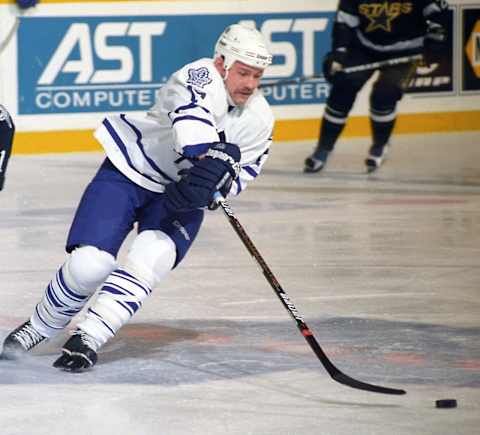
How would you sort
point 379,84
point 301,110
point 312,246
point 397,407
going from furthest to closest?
point 301,110, point 379,84, point 312,246, point 397,407

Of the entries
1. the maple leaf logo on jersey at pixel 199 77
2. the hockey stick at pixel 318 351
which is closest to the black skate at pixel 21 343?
the hockey stick at pixel 318 351

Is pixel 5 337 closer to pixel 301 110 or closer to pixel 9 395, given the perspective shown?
pixel 9 395

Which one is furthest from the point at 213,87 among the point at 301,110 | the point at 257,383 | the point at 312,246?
the point at 301,110

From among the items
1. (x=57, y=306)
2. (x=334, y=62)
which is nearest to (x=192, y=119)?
(x=57, y=306)

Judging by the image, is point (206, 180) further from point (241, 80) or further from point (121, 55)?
point (121, 55)

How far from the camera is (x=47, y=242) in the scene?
5828 millimetres

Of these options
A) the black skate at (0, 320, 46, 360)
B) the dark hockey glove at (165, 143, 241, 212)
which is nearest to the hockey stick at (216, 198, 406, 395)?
the dark hockey glove at (165, 143, 241, 212)

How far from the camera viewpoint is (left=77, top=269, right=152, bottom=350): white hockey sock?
3.66 meters

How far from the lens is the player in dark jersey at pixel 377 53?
8094 millimetres

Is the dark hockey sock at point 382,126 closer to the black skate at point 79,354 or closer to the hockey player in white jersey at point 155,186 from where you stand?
the hockey player in white jersey at point 155,186

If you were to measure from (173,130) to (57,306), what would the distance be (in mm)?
543

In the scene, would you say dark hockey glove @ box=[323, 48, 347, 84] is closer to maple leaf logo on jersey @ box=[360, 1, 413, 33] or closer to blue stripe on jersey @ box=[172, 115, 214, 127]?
maple leaf logo on jersey @ box=[360, 1, 413, 33]

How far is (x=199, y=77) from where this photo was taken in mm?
3715

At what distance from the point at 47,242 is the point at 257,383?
2.37 metres
